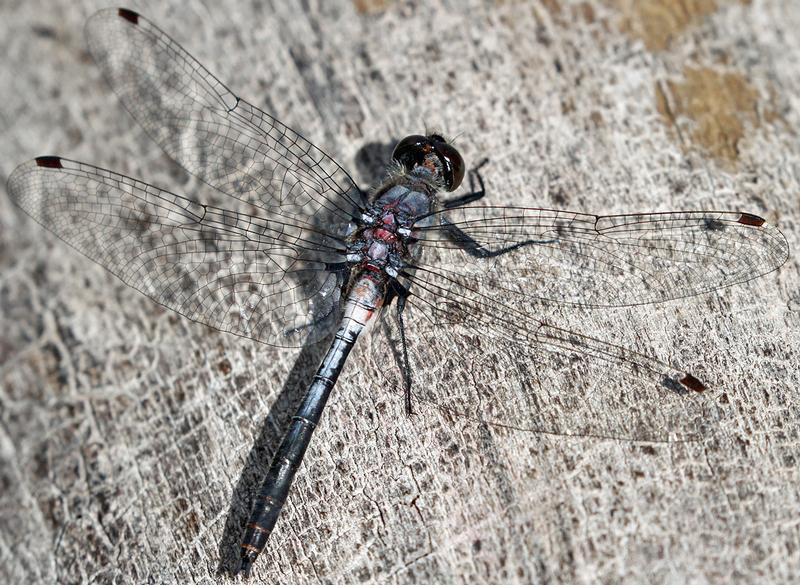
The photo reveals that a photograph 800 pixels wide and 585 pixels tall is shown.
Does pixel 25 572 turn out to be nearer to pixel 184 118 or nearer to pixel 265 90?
pixel 184 118

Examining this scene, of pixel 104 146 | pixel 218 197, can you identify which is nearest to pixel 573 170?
pixel 218 197

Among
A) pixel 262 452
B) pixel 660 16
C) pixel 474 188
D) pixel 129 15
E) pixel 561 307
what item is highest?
pixel 660 16

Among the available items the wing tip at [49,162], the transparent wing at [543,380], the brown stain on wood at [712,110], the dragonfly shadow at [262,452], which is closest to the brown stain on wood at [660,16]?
the brown stain on wood at [712,110]

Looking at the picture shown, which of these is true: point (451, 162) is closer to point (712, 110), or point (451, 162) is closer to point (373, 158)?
point (373, 158)

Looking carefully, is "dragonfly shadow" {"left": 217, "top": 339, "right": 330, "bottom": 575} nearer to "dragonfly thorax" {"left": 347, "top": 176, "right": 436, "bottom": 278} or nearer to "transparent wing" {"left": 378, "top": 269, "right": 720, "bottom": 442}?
"transparent wing" {"left": 378, "top": 269, "right": 720, "bottom": 442}

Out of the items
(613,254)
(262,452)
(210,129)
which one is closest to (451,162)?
(613,254)

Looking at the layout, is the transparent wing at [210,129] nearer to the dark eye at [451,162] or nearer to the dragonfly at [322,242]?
the dragonfly at [322,242]
